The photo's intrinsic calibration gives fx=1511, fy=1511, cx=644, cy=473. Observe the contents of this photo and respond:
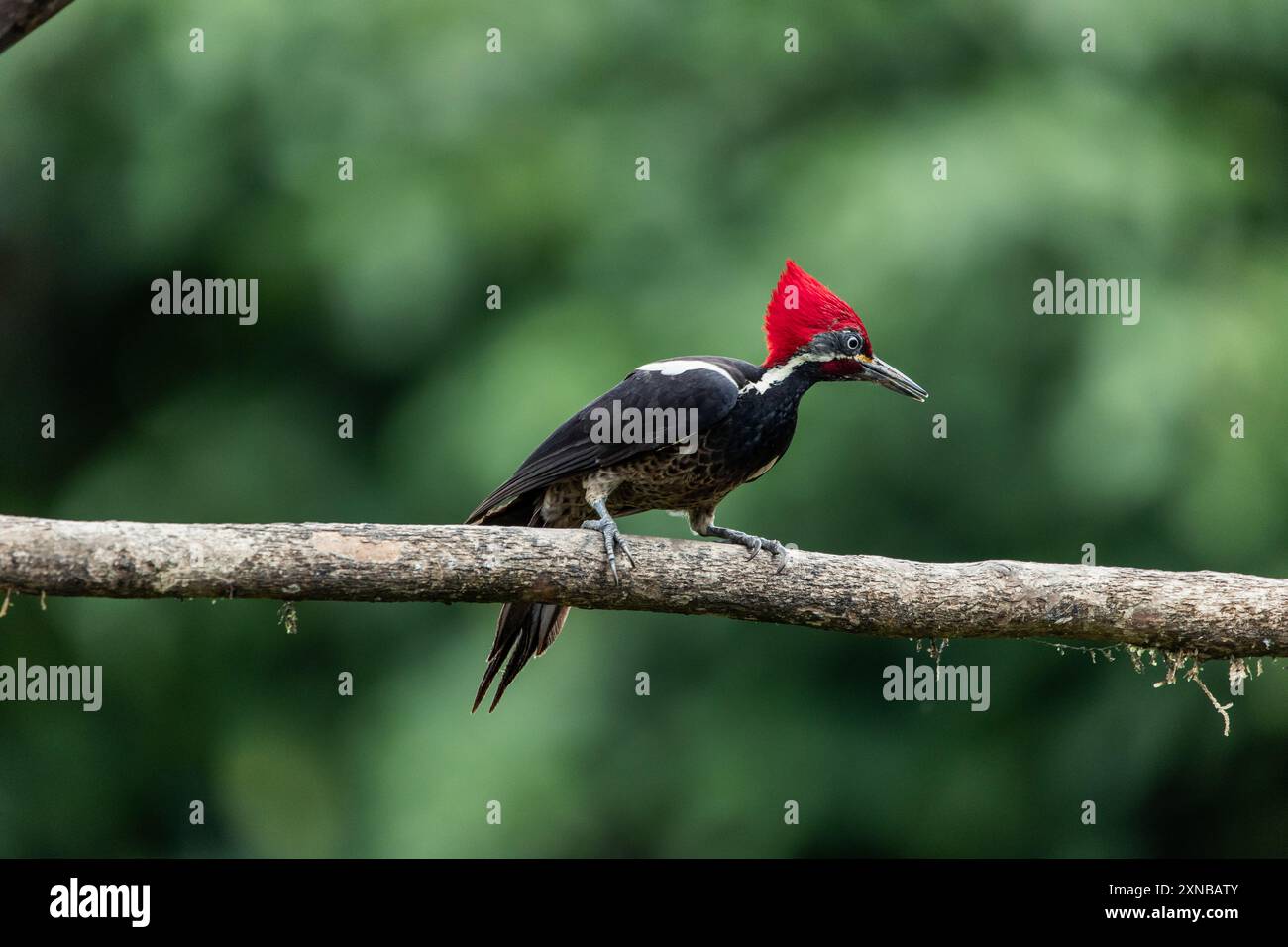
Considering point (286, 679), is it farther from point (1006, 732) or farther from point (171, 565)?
point (171, 565)

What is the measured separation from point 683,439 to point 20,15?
1.83 metres

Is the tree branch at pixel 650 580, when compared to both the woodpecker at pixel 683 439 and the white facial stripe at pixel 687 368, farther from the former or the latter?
the white facial stripe at pixel 687 368

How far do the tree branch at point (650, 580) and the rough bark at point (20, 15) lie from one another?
3.35ft

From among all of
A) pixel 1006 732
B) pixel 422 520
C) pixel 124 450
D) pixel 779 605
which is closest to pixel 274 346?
pixel 124 450

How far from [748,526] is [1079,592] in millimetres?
2084

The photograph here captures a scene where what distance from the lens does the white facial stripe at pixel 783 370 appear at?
161 inches

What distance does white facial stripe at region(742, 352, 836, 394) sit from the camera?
13.4ft

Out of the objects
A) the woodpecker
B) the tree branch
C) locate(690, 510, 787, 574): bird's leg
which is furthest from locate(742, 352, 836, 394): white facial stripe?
the tree branch

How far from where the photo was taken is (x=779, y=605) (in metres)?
3.63

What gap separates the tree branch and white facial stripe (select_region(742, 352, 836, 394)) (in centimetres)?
54

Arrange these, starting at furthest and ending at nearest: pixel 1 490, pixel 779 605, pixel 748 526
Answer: pixel 1 490 < pixel 748 526 < pixel 779 605

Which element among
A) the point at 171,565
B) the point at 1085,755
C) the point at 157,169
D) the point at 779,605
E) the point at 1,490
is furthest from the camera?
the point at 1,490

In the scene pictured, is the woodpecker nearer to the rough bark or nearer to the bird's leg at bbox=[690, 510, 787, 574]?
the bird's leg at bbox=[690, 510, 787, 574]

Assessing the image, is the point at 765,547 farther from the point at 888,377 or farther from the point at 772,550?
the point at 888,377
